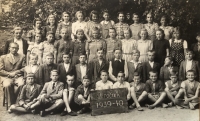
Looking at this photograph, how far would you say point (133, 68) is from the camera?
3.01m

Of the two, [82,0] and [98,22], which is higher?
[82,0]

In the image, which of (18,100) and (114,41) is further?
(114,41)

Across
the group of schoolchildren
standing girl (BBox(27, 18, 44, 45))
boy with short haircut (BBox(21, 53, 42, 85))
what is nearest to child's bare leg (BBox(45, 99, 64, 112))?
the group of schoolchildren

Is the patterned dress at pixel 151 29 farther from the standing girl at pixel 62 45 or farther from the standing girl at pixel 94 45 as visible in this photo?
the standing girl at pixel 62 45

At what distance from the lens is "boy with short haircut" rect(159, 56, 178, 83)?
3.07 m

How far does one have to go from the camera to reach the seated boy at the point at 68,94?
283 centimetres

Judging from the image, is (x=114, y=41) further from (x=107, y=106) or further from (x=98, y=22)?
(x=107, y=106)

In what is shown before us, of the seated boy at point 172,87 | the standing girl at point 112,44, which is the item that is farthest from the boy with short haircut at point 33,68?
the seated boy at point 172,87

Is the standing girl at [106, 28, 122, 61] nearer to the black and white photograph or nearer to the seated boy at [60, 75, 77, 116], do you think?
the black and white photograph

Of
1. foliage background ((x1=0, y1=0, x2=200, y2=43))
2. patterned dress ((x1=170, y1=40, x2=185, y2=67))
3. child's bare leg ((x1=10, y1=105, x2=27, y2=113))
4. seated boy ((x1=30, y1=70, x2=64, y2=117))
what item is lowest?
child's bare leg ((x1=10, y1=105, x2=27, y2=113))

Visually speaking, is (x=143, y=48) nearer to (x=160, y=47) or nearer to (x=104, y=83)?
(x=160, y=47)

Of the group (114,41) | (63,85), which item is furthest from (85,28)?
(63,85)

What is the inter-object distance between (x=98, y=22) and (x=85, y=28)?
16 centimetres

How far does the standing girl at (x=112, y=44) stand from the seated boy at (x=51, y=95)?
2.00ft
